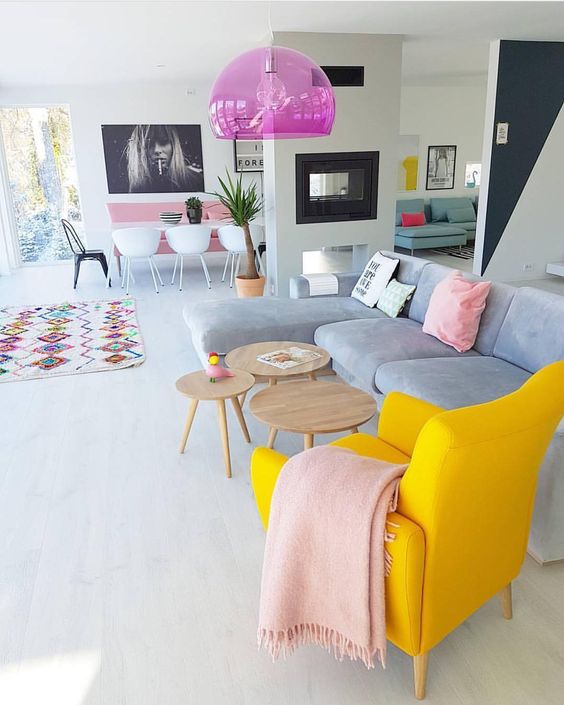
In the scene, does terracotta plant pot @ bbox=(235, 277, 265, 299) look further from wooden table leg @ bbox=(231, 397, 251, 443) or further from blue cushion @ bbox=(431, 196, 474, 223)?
blue cushion @ bbox=(431, 196, 474, 223)

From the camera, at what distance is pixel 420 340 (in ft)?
11.1

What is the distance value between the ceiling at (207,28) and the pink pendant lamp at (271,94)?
7.70 feet

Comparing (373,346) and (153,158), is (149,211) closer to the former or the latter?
(153,158)

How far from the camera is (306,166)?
556 cm

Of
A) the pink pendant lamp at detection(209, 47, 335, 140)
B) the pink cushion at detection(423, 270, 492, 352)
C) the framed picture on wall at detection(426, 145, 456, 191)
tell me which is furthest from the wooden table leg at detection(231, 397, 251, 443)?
the framed picture on wall at detection(426, 145, 456, 191)

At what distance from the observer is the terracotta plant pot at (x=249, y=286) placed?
5.46 m

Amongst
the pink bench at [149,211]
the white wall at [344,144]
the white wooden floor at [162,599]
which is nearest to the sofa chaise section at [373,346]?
the white wooden floor at [162,599]

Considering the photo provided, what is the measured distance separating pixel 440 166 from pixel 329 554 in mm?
9112

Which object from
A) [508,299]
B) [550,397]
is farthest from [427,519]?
[508,299]

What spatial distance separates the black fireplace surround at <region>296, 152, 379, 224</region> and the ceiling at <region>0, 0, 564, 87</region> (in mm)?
1102

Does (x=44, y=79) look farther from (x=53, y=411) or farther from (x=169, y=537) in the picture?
(x=169, y=537)

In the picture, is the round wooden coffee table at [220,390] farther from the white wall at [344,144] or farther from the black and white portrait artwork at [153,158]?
the black and white portrait artwork at [153,158]

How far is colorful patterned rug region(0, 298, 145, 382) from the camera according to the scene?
170 inches

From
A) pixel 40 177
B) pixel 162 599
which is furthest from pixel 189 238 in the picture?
pixel 162 599
